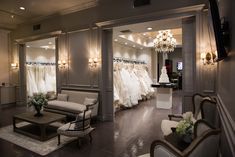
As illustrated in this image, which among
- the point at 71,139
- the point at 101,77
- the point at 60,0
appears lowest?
the point at 71,139

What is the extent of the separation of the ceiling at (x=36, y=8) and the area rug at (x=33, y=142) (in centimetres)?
415

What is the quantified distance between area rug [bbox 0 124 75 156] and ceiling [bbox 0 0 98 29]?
13.6 feet

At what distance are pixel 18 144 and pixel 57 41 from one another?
4.19 meters

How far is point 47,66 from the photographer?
10422mm

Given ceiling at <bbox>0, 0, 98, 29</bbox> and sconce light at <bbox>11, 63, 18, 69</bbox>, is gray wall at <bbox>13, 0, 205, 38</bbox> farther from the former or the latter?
sconce light at <bbox>11, 63, 18, 69</bbox>

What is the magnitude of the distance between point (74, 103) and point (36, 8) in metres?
3.72

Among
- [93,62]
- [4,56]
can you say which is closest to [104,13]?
[93,62]

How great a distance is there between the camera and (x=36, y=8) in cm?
590

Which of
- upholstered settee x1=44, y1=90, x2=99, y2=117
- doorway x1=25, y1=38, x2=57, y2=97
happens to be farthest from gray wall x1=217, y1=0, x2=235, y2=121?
doorway x1=25, y1=38, x2=57, y2=97

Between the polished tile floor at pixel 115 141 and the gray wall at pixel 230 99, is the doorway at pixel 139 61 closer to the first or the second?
the polished tile floor at pixel 115 141

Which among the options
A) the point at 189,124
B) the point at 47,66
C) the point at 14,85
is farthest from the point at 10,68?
the point at 189,124

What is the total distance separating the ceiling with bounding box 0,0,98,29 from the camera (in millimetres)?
5383

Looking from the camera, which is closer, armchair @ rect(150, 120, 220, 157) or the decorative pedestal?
armchair @ rect(150, 120, 220, 157)

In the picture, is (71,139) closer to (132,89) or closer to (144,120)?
(144,120)
